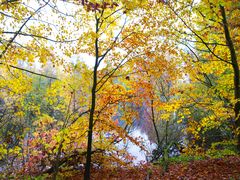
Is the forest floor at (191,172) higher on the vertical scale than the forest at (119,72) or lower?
lower

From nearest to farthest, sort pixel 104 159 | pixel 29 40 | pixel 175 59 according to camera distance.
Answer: pixel 29 40
pixel 175 59
pixel 104 159

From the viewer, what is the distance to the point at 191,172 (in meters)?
8.48

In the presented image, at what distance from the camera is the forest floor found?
293 inches

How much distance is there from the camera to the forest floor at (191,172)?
7450 mm

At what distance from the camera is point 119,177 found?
→ 1074 cm

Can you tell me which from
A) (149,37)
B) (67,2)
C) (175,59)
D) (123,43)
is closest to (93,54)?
(123,43)

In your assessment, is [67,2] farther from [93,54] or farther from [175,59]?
[175,59]

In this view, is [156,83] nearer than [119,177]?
No

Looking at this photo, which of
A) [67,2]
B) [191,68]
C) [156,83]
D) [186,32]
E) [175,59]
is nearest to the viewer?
[67,2]

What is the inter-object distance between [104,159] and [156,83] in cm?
765

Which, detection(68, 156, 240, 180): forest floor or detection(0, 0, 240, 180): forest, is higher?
detection(0, 0, 240, 180): forest

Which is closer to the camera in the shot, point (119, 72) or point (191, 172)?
point (191, 172)

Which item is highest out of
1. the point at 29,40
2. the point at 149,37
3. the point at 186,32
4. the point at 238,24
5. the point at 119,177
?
the point at 149,37

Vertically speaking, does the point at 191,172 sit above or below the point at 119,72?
below
